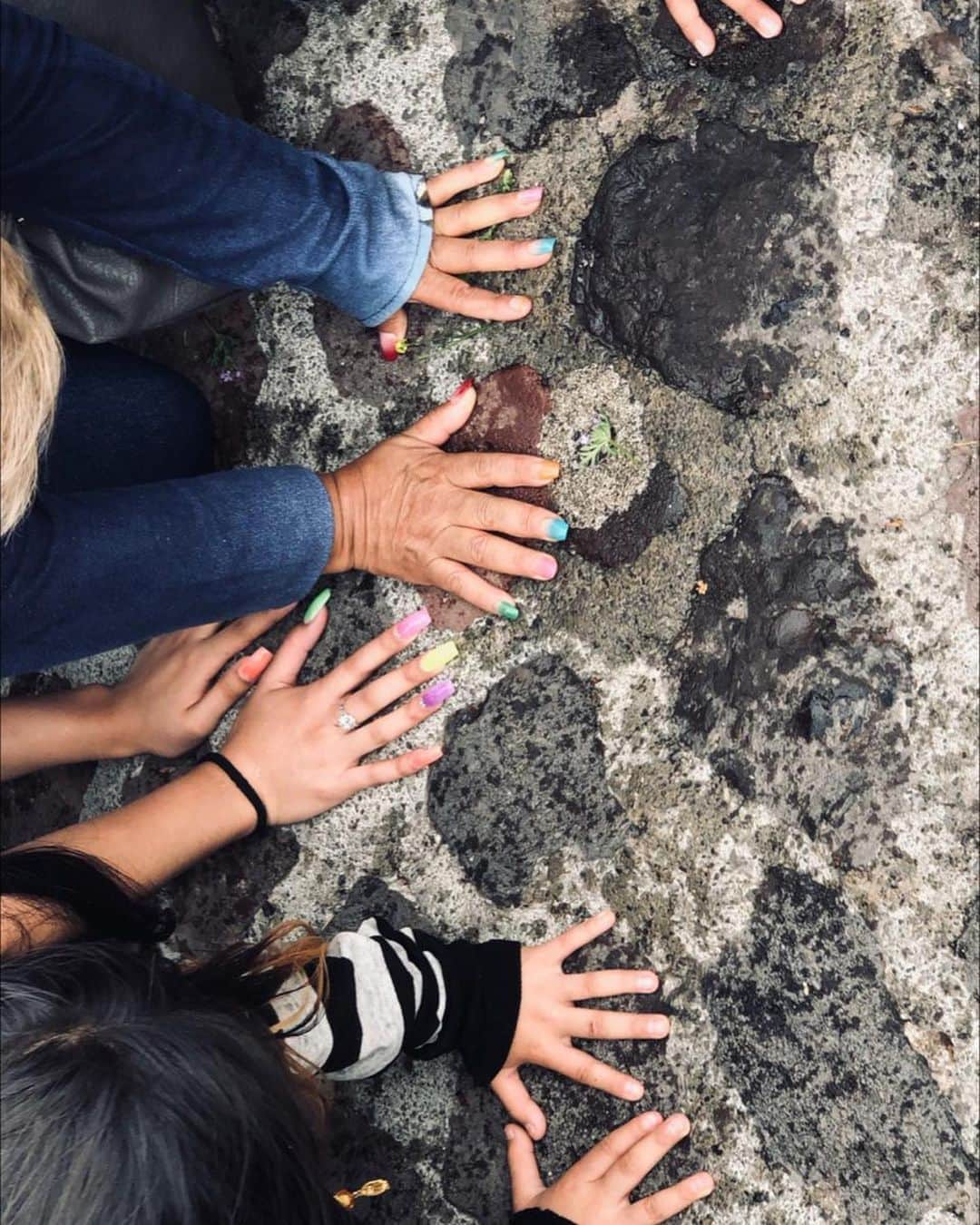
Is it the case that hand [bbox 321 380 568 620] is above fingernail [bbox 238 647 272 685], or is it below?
above

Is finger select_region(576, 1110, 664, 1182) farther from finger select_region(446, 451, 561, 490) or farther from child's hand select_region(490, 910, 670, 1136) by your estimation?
finger select_region(446, 451, 561, 490)

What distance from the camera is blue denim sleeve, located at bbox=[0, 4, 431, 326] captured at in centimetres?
119

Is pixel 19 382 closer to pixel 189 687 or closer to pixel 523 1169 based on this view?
pixel 189 687

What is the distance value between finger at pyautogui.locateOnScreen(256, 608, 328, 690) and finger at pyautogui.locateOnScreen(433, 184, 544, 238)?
511mm

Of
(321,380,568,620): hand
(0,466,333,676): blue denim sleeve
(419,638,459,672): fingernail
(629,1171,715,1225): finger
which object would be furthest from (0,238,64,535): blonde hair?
(629,1171,715,1225): finger

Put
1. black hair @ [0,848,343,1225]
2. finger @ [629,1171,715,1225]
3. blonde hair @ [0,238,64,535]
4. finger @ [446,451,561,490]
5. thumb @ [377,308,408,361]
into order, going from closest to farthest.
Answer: black hair @ [0,848,343,1225] → blonde hair @ [0,238,64,535] → finger @ [629,1171,715,1225] → finger @ [446,451,561,490] → thumb @ [377,308,408,361]

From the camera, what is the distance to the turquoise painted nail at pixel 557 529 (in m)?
1.38

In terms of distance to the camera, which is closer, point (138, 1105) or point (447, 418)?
point (138, 1105)

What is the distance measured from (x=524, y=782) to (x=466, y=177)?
738 mm

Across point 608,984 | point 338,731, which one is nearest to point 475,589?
point 338,731

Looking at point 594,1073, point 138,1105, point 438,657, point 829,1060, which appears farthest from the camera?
point 438,657

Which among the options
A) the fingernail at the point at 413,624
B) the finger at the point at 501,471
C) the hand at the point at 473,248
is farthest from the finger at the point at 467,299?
the fingernail at the point at 413,624

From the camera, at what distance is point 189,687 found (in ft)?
5.29

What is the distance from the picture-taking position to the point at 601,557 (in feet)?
4.59
